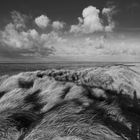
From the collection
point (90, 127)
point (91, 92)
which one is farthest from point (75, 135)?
point (91, 92)

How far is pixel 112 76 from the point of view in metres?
3.56

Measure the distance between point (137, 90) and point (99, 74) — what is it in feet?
3.26

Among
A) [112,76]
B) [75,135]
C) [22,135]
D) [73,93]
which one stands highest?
[112,76]

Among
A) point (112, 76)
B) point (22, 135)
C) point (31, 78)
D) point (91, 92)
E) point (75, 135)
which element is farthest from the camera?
point (31, 78)

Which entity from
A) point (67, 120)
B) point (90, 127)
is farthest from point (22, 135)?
point (90, 127)

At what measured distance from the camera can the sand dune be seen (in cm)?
173

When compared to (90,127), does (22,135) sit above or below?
below

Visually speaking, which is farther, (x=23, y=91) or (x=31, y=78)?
(x=31, y=78)

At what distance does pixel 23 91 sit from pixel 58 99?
0.94 meters

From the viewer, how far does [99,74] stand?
12.1ft

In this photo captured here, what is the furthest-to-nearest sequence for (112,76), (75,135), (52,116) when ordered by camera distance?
(112,76)
(52,116)
(75,135)

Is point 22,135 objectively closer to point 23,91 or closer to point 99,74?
point 23,91

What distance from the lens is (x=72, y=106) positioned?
7.27ft

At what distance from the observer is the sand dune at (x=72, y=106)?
1.73 meters
